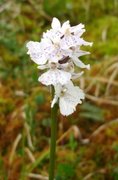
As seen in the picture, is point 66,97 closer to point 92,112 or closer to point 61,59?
point 61,59

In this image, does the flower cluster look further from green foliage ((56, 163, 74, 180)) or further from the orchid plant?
green foliage ((56, 163, 74, 180))

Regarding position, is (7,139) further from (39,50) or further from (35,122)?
(39,50)

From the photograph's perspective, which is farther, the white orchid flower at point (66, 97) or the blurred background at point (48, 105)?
the blurred background at point (48, 105)

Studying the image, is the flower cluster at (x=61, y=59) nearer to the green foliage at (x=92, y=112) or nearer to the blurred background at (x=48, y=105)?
the blurred background at (x=48, y=105)

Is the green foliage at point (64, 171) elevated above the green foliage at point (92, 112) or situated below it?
below

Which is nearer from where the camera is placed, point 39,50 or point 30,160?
point 39,50

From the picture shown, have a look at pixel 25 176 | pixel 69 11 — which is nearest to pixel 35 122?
pixel 25 176

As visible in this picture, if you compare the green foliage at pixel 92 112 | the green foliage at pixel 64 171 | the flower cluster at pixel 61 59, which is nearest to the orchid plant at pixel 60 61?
Result: the flower cluster at pixel 61 59
